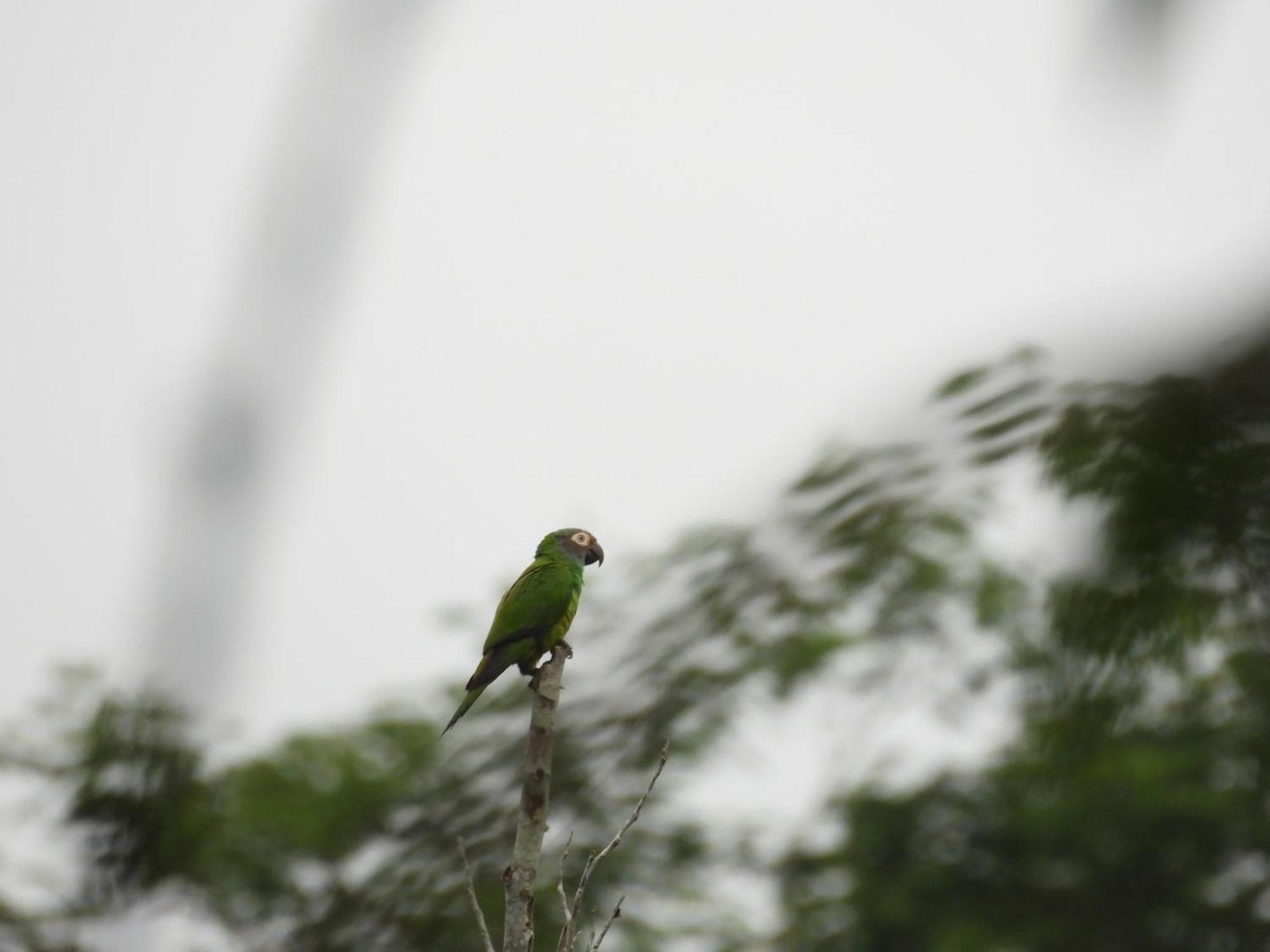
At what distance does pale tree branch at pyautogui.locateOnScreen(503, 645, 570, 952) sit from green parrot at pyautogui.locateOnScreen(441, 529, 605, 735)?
1.06 metres

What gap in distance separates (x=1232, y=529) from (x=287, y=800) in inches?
671

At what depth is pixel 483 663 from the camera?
3814 mm

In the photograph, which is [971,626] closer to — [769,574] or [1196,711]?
[1196,711]

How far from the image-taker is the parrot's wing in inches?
149

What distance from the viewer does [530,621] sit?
3826 millimetres

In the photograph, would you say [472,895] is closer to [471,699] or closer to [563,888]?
[563,888]

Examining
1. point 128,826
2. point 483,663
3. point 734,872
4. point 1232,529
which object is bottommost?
point 734,872

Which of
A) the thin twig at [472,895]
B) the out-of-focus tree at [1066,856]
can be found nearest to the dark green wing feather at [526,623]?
the thin twig at [472,895]

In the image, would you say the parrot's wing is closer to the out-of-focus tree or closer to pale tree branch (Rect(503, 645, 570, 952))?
pale tree branch (Rect(503, 645, 570, 952))

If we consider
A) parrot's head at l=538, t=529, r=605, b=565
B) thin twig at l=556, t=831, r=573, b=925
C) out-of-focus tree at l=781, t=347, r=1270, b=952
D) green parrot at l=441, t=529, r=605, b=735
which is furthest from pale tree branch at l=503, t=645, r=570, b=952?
out-of-focus tree at l=781, t=347, r=1270, b=952

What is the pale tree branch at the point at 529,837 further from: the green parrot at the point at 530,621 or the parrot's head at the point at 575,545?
the parrot's head at the point at 575,545

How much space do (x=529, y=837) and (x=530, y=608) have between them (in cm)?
130

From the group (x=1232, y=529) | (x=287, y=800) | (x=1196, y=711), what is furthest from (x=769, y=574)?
(x=287, y=800)

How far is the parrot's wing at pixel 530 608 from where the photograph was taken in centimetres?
379
